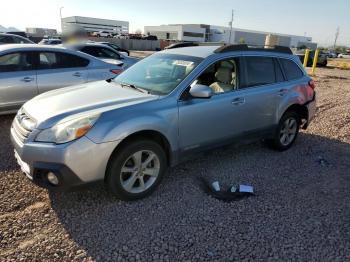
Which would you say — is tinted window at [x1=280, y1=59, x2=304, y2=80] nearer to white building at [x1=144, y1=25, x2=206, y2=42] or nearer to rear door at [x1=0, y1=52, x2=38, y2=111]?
rear door at [x1=0, y1=52, x2=38, y2=111]

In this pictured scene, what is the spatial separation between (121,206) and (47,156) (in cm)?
99

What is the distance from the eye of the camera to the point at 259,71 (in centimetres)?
506

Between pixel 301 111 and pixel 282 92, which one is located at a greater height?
pixel 282 92

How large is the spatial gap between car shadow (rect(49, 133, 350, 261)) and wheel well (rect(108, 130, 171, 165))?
56 centimetres

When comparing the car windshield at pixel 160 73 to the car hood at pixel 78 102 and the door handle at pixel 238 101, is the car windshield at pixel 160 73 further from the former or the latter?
the door handle at pixel 238 101

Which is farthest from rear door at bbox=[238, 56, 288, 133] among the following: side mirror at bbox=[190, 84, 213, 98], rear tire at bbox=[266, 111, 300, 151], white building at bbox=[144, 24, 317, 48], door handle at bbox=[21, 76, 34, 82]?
white building at bbox=[144, 24, 317, 48]

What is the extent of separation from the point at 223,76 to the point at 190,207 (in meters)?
1.96

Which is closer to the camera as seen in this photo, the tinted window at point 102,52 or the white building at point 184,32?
the tinted window at point 102,52

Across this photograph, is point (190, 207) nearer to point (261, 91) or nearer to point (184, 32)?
point (261, 91)

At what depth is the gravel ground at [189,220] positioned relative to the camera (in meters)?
3.04

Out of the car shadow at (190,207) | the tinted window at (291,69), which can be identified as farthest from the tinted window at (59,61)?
the tinted window at (291,69)

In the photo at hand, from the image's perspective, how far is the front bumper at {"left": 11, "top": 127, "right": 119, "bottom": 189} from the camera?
323 cm

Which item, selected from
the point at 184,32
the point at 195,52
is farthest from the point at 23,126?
the point at 184,32

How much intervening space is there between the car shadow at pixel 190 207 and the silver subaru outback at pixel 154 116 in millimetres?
295
